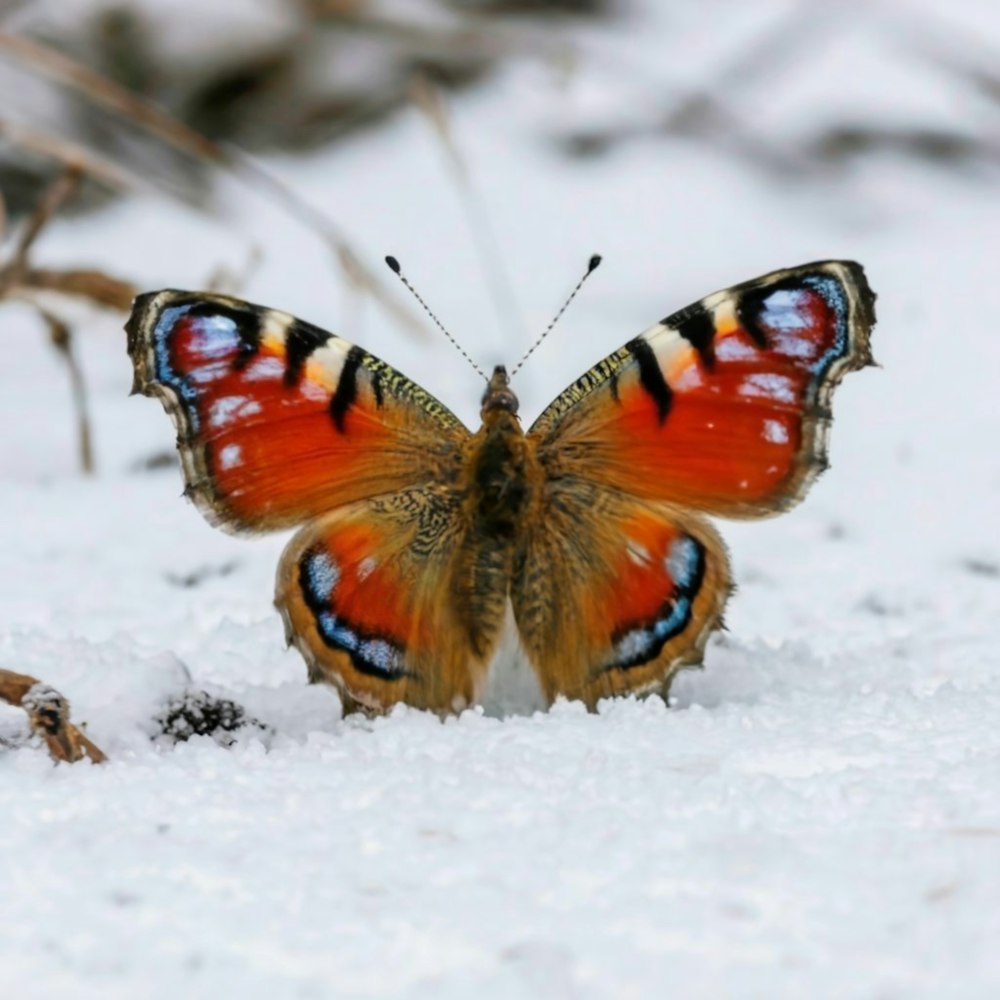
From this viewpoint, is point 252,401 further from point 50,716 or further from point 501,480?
point 50,716

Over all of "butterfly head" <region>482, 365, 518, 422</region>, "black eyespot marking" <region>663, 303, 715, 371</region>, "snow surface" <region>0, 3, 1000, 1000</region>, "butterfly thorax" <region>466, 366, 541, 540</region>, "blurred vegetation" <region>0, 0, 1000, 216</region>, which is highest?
"blurred vegetation" <region>0, 0, 1000, 216</region>

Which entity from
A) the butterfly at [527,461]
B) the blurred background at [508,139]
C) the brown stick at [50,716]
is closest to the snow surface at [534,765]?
the brown stick at [50,716]

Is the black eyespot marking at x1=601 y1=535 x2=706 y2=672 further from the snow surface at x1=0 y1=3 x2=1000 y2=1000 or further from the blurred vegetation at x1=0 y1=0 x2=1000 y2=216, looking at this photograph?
the blurred vegetation at x1=0 y1=0 x2=1000 y2=216

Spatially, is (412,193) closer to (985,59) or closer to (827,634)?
(985,59)

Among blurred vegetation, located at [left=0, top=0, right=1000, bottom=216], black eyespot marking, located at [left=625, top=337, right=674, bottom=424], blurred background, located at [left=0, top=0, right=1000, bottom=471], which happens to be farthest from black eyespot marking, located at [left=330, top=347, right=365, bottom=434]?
blurred vegetation, located at [left=0, top=0, right=1000, bottom=216]

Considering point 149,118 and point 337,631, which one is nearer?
point 337,631

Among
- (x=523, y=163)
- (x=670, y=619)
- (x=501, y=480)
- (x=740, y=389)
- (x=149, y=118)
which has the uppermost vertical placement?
(x=523, y=163)

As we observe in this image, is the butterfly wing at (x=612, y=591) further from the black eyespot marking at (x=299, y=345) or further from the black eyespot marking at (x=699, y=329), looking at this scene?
the black eyespot marking at (x=299, y=345)

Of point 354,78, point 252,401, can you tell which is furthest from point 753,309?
point 354,78
